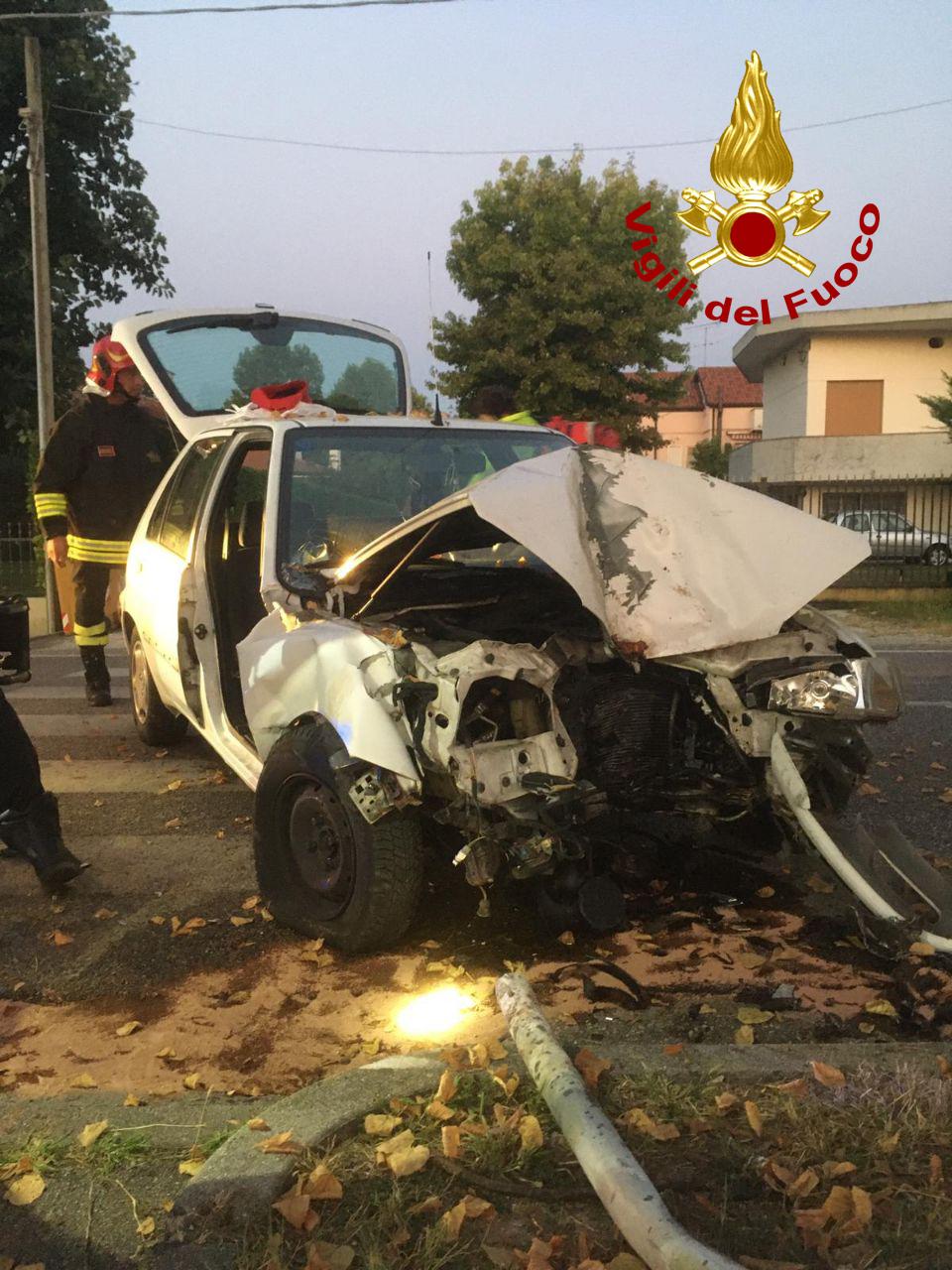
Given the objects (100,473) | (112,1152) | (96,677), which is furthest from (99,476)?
(112,1152)

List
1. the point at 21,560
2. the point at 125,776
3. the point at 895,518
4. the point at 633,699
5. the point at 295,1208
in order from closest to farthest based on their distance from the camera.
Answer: the point at 295,1208
the point at 633,699
the point at 125,776
the point at 21,560
the point at 895,518

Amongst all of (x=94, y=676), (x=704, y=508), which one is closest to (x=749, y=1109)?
(x=704, y=508)

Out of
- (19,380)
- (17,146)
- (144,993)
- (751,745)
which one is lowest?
(144,993)

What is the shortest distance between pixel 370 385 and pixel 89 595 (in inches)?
94.9

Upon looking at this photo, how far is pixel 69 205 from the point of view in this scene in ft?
84.2

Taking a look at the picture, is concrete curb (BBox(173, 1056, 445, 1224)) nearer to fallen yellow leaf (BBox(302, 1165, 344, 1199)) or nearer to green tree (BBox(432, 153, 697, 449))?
fallen yellow leaf (BBox(302, 1165, 344, 1199))

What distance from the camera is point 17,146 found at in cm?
2489

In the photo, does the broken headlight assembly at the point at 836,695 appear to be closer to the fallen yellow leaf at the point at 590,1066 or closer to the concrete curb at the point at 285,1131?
the fallen yellow leaf at the point at 590,1066

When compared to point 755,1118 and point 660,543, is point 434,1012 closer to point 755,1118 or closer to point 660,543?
point 755,1118

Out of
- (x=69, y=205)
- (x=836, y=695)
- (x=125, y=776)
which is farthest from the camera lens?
(x=69, y=205)

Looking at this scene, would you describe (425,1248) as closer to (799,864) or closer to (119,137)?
(799,864)

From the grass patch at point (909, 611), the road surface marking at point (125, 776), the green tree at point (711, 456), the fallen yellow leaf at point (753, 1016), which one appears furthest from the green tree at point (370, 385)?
the green tree at point (711, 456)

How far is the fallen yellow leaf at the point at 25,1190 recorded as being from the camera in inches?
94.4

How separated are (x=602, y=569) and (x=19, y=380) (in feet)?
77.0
